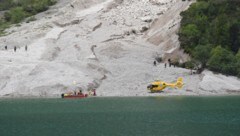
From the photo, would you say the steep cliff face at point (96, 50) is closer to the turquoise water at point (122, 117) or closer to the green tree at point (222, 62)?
the green tree at point (222, 62)

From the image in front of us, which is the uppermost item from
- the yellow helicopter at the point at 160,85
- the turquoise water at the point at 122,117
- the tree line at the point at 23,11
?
the tree line at the point at 23,11

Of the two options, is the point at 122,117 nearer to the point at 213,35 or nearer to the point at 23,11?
the point at 213,35

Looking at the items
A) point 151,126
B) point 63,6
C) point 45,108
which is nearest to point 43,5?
point 63,6

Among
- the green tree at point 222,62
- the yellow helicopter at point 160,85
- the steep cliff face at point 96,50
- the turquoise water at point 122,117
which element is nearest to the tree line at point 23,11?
the steep cliff face at point 96,50

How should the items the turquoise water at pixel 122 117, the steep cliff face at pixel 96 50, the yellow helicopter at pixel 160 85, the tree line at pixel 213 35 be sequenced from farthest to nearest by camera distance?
the tree line at pixel 213 35
the steep cliff face at pixel 96 50
the yellow helicopter at pixel 160 85
the turquoise water at pixel 122 117

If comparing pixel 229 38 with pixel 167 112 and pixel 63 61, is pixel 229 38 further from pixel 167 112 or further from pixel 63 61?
pixel 167 112

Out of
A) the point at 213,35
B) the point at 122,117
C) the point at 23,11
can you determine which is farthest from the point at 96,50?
the point at 122,117
